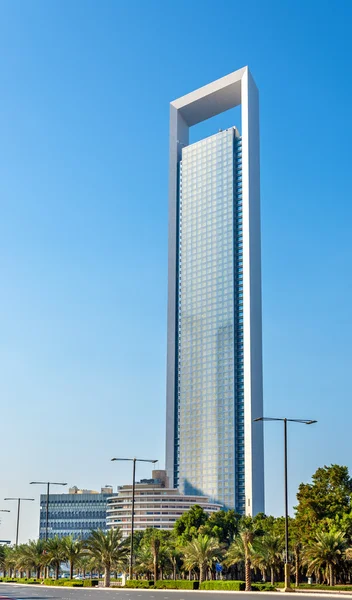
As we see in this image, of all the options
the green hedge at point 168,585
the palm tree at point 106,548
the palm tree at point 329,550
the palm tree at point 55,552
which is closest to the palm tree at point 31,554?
the palm tree at point 55,552

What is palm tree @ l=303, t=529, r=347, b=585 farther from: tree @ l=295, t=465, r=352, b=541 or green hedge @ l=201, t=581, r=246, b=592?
green hedge @ l=201, t=581, r=246, b=592

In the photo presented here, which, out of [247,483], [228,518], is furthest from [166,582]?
[247,483]

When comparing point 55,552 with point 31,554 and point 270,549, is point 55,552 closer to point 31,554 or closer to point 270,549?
point 31,554

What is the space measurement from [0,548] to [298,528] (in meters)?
72.7

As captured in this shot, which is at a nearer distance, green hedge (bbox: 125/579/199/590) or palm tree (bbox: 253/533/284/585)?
green hedge (bbox: 125/579/199/590)

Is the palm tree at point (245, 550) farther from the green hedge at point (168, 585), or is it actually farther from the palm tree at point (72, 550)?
the palm tree at point (72, 550)

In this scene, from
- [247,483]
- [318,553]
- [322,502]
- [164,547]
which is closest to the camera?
[318,553]

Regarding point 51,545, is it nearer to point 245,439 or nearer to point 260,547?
point 260,547

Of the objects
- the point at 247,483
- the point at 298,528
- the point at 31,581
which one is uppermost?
the point at 247,483

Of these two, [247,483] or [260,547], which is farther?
[247,483]

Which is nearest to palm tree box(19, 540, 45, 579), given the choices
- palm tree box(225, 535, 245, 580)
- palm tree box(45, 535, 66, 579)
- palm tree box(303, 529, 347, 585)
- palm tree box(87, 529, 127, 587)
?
palm tree box(45, 535, 66, 579)

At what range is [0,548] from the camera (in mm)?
148625

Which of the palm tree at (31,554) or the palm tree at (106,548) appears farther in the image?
the palm tree at (31,554)

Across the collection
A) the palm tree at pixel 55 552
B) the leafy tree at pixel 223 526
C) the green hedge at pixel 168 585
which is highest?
the leafy tree at pixel 223 526
